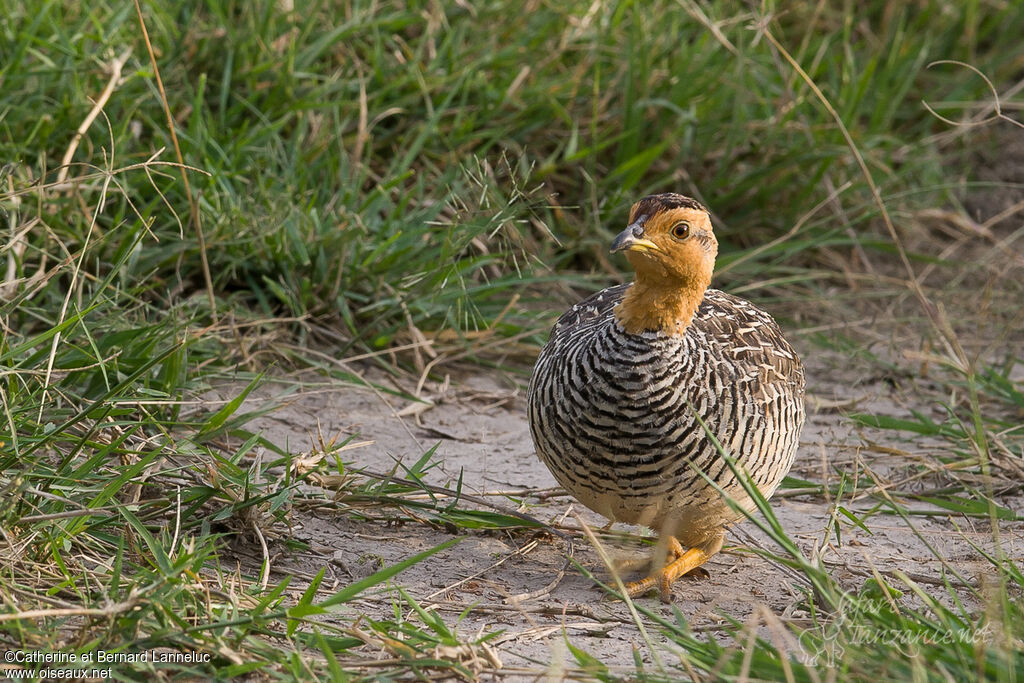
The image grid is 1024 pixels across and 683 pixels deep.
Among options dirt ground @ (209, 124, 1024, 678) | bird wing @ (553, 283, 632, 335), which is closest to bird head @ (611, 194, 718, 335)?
bird wing @ (553, 283, 632, 335)

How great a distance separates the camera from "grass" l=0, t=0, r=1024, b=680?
286 cm

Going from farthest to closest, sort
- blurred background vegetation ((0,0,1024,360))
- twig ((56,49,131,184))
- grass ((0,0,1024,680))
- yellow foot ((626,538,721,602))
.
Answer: blurred background vegetation ((0,0,1024,360)), twig ((56,49,131,184)), yellow foot ((626,538,721,602)), grass ((0,0,1024,680))

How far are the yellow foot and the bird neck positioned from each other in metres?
0.70

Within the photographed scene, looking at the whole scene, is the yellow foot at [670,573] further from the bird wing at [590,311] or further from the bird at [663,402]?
the bird wing at [590,311]

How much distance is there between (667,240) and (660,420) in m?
0.53

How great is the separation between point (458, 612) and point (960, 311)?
358 cm

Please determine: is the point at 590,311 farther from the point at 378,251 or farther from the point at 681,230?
the point at 378,251

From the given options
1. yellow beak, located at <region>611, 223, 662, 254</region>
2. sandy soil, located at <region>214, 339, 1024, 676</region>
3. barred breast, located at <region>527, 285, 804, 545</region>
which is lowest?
sandy soil, located at <region>214, 339, 1024, 676</region>

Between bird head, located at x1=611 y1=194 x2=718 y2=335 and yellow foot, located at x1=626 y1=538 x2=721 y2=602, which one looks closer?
bird head, located at x1=611 y1=194 x2=718 y2=335

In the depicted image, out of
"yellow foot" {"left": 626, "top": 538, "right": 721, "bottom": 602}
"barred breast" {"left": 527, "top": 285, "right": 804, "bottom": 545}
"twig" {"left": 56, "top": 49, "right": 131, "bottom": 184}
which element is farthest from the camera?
"twig" {"left": 56, "top": 49, "right": 131, "bottom": 184}

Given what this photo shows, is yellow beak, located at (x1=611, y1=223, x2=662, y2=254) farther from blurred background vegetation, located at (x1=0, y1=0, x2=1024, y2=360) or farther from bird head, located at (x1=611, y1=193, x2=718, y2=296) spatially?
blurred background vegetation, located at (x1=0, y1=0, x2=1024, y2=360)

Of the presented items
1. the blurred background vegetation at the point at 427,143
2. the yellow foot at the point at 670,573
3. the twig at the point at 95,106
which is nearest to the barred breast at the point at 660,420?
the yellow foot at the point at 670,573

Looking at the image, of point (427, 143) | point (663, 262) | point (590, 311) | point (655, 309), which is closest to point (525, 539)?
point (590, 311)

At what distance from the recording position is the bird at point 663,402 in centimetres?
329
